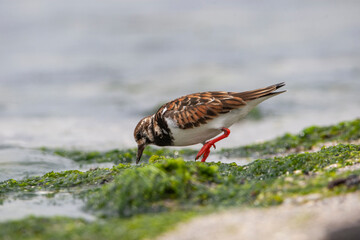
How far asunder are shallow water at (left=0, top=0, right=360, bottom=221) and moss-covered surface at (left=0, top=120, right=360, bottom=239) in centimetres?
255

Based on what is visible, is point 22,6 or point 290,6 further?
point 290,6

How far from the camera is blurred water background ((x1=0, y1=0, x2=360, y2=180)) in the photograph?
1117cm

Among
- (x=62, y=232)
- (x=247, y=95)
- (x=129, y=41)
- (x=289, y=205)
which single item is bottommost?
(x=289, y=205)

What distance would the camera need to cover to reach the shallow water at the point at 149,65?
11102 mm

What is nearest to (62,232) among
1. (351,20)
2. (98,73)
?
(98,73)

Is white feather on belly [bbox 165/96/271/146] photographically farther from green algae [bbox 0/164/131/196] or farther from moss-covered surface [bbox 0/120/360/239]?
green algae [bbox 0/164/131/196]

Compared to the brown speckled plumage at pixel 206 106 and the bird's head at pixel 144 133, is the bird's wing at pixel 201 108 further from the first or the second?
the bird's head at pixel 144 133

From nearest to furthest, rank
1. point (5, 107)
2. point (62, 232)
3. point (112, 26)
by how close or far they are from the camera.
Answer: point (62, 232) → point (5, 107) → point (112, 26)

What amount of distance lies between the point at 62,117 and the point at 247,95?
7243mm

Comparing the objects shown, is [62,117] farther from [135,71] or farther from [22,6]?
[22,6]

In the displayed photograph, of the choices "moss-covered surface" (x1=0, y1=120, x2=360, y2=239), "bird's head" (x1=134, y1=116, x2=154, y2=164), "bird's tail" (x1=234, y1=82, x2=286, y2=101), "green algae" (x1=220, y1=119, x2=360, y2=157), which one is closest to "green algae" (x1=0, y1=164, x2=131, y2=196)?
"moss-covered surface" (x1=0, y1=120, x2=360, y2=239)

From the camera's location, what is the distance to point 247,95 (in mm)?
6141

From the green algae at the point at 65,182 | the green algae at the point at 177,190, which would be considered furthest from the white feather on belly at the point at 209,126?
the green algae at the point at 177,190

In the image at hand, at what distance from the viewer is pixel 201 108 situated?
239 inches
